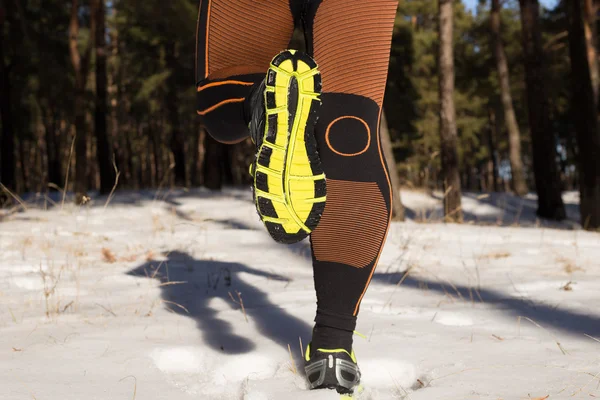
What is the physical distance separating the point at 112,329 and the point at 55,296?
640mm

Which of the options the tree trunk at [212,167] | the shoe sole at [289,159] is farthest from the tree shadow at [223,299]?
the tree trunk at [212,167]

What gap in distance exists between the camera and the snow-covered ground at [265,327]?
4.47ft

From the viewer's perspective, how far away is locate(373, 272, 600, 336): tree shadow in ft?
6.31

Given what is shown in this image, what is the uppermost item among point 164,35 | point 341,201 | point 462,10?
point 462,10

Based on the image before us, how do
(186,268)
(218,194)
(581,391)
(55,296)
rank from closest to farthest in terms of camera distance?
(581,391), (55,296), (186,268), (218,194)

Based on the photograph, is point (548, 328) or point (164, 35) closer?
point (548, 328)

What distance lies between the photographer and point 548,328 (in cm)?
190

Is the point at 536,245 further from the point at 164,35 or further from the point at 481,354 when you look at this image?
the point at 164,35

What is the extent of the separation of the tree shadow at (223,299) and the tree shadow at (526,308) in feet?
2.28

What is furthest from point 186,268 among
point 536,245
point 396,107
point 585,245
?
point 396,107

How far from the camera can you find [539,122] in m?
9.72

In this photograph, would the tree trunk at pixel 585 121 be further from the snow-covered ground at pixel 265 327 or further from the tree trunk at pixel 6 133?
the tree trunk at pixel 6 133

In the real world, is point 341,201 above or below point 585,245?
above

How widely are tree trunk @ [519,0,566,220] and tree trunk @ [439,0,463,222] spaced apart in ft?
7.16
